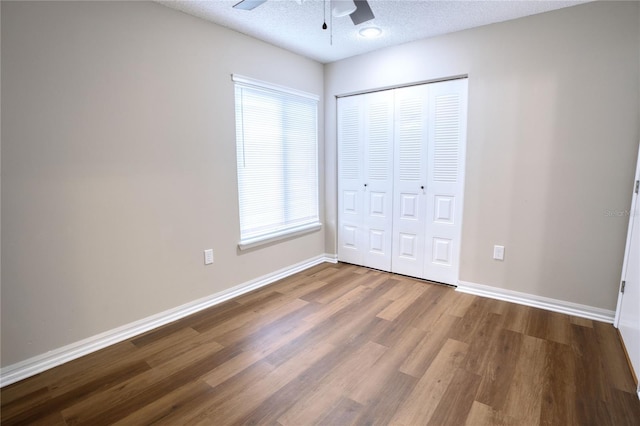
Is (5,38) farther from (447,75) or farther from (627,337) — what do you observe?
(627,337)

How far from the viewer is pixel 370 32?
9.41 feet

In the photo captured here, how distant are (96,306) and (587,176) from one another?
12.3ft

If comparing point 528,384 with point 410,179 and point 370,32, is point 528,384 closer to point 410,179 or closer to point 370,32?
point 410,179

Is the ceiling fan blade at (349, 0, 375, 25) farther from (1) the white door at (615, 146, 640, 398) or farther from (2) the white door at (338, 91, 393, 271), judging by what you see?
(1) the white door at (615, 146, 640, 398)

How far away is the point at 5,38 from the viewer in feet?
5.78

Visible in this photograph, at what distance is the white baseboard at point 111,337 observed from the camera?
1.91 metres

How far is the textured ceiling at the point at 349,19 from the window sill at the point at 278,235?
1936 mm

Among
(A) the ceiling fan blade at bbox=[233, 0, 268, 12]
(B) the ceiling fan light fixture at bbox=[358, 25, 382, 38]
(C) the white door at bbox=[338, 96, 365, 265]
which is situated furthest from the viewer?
(C) the white door at bbox=[338, 96, 365, 265]

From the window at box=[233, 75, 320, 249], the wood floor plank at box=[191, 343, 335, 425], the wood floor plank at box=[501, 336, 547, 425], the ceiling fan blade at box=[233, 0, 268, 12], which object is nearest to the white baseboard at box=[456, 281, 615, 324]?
the wood floor plank at box=[501, 336, 547, 425]

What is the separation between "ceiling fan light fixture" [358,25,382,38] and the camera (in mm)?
2801

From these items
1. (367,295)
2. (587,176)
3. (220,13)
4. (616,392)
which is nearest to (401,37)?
(220,13)

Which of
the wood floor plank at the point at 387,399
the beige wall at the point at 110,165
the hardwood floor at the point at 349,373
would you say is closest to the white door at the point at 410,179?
the hardwood floor at the point at 349,373

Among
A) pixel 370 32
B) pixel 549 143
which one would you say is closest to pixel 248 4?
pixel 370 32

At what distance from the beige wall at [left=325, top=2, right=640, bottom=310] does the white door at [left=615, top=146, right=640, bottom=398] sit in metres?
0.13
